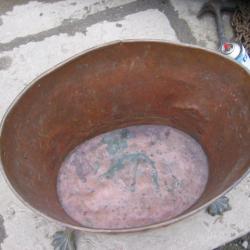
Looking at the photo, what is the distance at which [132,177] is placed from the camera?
182cm

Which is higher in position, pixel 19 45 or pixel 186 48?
pixel 19 45

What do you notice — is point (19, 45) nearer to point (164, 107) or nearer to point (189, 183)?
point (164, 107)

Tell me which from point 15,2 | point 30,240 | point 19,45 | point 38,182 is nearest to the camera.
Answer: point 38,182

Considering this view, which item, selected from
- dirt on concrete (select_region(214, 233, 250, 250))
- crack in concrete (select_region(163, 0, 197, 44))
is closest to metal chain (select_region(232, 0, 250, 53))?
crack in concrete (select_region(163, 0, 197, 44))

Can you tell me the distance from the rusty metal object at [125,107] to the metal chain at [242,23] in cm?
65

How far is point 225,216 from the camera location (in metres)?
1.79

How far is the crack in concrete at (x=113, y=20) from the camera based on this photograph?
2.31m

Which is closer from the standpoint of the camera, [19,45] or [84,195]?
[84,195]

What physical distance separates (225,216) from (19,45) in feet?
4.38

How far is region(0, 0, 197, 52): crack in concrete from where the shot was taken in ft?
7.59

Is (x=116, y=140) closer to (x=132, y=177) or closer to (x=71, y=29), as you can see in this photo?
(x=132, y=177)

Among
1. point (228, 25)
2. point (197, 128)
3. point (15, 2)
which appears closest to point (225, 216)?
point (197, 128)

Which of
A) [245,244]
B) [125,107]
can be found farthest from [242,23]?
[245,244]

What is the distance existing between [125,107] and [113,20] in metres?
0.69
